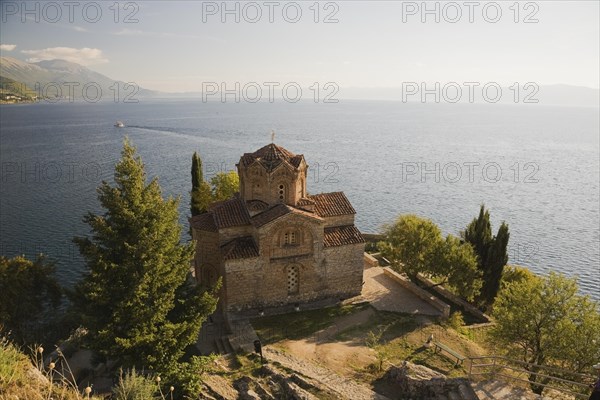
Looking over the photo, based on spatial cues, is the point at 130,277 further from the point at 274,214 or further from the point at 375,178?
the point at 375,178

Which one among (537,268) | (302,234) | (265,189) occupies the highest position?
(265,189)

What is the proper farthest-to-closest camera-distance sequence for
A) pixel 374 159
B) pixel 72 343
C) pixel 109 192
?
pixel 374 159, pixel 72 343, pixel 109 192

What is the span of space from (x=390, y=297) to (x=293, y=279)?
299 inches

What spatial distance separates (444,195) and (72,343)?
6873 centimetres

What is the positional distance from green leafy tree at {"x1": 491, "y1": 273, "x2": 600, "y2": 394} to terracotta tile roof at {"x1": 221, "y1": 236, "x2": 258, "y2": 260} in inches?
589

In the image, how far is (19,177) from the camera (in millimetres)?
76812

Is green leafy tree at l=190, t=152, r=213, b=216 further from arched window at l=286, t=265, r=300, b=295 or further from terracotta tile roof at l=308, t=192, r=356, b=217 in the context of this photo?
arched window at l=286, t=265, r=300, b=295

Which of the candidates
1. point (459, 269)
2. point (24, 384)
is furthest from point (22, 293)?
point (459, 269)

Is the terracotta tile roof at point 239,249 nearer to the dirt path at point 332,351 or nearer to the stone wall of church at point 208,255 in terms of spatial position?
the stone wall of church at point 208,255

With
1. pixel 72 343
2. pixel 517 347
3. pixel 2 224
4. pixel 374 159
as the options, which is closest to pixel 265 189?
pixel 72 343

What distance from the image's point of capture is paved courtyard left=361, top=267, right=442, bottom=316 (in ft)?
94.6

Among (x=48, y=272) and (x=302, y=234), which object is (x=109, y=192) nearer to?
(x=302, y=234)

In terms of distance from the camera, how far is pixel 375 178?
289ft

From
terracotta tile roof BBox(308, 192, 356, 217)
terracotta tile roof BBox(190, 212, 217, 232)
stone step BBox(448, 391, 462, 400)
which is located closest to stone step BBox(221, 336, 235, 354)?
terracotta tile roof BBox(190, 212, 217, 232)
